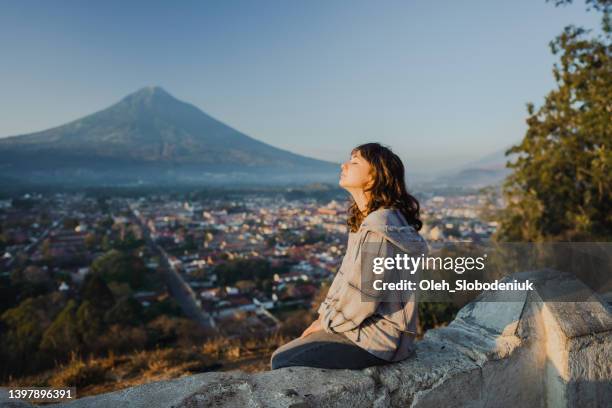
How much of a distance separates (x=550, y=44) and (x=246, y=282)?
1206 centimetres

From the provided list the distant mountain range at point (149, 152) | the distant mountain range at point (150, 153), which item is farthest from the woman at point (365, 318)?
the distant mountain range at point (149, 152)

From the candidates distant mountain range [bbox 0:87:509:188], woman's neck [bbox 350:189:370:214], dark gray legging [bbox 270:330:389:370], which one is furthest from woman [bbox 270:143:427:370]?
distant mountain range [bbox 0:87:509:188]

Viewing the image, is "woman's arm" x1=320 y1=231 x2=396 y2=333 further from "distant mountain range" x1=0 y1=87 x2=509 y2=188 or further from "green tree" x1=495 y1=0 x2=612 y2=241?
"distant mountain range" x1=0 y1=87 x2=509 y2=188

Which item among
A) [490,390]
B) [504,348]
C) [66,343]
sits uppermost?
[504,348]

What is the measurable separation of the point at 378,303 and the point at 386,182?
0.48 m

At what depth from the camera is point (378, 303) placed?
4.45 ft

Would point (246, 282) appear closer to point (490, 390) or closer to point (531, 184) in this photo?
point (531, 184)

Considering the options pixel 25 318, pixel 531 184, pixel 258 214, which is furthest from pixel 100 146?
pixel 531 184

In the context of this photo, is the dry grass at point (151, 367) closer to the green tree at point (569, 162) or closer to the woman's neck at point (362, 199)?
the woman's neck at point (362, 199)

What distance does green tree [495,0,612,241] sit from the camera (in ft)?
16.8

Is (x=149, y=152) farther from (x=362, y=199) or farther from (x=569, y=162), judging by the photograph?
(x=362, y=199)

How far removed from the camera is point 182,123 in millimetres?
95312

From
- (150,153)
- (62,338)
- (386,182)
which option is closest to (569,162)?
(386,182)

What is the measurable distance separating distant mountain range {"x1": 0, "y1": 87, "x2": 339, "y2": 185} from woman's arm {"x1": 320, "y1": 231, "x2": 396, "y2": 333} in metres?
58.5
